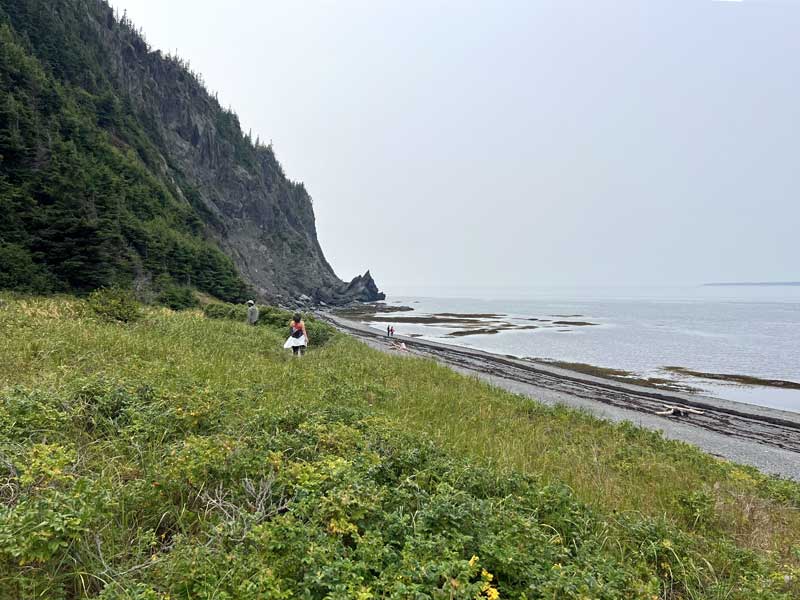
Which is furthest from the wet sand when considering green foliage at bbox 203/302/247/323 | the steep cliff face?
the steep cliff face

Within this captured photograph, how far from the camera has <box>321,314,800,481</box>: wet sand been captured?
14164mm

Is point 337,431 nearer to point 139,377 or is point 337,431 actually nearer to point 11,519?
point 11,519

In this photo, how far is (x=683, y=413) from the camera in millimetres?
19531

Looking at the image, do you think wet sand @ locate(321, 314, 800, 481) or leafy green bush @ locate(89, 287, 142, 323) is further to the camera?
wet sand @ locate(321, 314, 800, 481)

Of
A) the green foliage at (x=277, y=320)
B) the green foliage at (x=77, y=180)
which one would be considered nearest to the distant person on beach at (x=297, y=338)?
the green foliage at (x=277, y=320)

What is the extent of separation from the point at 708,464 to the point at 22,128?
45.5m

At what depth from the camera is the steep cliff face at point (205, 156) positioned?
60.7 metres

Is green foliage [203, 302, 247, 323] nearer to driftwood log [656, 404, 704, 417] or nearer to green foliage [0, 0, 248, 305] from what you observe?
green foliage [0, 0, 248, 305]

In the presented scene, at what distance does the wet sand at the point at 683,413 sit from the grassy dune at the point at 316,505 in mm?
7946

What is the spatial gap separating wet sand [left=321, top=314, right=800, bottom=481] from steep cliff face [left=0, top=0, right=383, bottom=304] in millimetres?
51200

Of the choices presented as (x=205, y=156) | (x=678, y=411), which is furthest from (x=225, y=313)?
(x=205, y=156)

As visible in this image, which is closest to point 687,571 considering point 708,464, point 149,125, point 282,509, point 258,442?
point 282,509

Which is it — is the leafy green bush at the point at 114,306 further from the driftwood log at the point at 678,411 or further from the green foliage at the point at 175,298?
the driftwood log at the point at 678,411

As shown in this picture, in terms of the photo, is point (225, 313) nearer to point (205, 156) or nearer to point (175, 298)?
point (175, 298)
